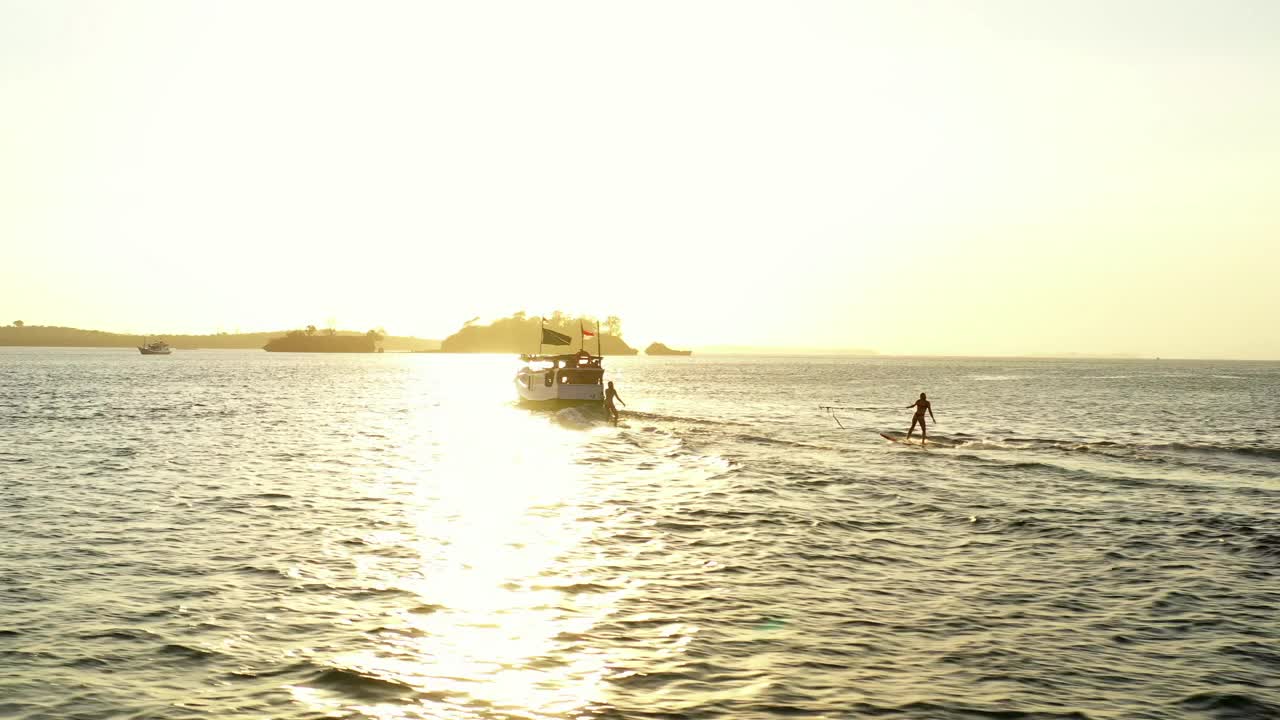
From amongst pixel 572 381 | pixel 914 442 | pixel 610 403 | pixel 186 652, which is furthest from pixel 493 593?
pixel 572 381

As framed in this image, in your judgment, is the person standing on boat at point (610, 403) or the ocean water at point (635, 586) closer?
the ocean water at point (635, 586)

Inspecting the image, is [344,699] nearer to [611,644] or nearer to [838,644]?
[611,644]

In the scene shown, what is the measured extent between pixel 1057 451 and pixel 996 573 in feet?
95.0

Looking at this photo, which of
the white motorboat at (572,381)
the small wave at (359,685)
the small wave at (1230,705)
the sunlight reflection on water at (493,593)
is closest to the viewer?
the small wave at (1230,705)

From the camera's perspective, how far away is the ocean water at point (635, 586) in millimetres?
11789

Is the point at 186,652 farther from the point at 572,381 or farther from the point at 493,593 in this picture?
the point at 572,381

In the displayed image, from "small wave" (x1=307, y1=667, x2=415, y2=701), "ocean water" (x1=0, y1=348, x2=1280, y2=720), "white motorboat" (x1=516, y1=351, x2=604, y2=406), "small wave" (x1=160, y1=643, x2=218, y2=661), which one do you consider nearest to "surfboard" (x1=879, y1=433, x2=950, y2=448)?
"ocean water" (x1=0, y1=348, x2=1280, y2=720)

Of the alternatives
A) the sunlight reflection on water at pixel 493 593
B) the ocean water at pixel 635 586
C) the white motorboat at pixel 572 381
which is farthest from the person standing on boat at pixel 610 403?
the sunlight reflection on water at pixel 493 593

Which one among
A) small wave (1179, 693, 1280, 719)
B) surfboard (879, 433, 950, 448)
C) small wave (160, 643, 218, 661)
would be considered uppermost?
small wave (1179, 693, 1280, 719)

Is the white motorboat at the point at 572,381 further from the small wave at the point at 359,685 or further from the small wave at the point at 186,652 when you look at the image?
the small wave at the point at 359,685

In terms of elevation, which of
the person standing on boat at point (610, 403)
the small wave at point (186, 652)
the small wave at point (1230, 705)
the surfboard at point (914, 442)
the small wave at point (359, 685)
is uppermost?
the person standing on boat at point (610, 403)

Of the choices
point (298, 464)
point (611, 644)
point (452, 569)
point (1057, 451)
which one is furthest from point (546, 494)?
point (1057, 451)

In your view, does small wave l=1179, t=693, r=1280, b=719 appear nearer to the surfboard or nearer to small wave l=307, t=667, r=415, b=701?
small wave l=307, t=667, r=415, b=701

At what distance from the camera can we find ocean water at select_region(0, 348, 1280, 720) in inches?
464
